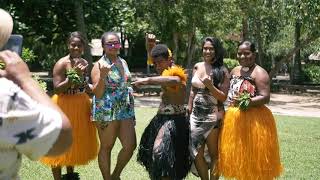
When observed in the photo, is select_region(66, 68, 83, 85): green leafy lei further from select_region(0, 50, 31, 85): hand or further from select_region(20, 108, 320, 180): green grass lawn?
select_region(0, 50, 31, 85): hand

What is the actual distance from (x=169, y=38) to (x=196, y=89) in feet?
63.8

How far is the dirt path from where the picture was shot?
2081 cm

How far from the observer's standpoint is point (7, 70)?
1873mm

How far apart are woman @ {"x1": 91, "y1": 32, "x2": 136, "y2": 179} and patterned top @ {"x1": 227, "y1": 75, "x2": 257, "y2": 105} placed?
3.96ft

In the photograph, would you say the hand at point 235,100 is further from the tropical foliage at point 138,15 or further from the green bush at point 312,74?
the green bush at point 312,74

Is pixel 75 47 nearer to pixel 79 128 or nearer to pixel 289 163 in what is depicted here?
pixel 79 128

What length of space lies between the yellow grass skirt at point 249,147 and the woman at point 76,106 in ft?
5.35

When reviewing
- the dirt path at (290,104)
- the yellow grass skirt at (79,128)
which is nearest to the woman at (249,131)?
the yellow grass skirt at (79,128)

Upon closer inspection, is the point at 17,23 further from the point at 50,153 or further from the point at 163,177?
the point at 50,153

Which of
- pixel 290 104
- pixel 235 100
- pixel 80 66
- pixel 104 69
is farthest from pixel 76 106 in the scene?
pixel 290 104

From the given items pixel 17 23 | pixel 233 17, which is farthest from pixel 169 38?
pixel 17 23

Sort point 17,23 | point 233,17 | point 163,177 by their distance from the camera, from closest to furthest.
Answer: point 163,177 < point 17,23 < point 233,17

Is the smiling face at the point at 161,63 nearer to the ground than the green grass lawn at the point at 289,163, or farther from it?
farther from it

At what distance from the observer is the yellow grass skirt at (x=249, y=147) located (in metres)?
5.47
